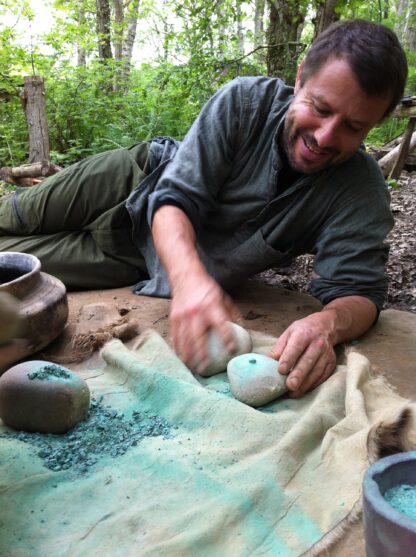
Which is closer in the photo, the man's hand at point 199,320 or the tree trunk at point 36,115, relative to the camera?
the man's hand at point 199,320

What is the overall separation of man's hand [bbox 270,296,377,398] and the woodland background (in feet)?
10.4

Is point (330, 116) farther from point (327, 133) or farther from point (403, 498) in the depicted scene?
point (403, 498)

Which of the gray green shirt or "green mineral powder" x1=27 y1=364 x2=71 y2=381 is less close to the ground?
the gray green shirt

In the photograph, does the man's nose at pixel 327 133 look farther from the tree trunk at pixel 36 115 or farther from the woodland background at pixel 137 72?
the tree trunk at pixel 36 115

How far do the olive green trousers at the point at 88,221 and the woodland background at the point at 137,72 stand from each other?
2.46 metres

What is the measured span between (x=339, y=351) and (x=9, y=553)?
160 cm

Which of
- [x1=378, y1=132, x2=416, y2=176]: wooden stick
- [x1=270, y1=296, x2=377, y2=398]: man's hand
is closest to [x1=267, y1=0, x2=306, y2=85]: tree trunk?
[x1=378, y1=132, x2=416, y2=176]: wooden stick

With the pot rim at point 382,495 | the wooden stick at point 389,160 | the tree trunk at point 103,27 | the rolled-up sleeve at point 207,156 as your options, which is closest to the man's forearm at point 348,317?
the rolled-up sleeve at point 207,156

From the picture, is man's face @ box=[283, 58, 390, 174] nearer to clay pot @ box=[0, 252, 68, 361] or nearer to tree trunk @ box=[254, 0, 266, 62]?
clay pot @ box=[0, 252, 68, 361]

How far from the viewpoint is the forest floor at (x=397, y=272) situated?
3537 mm

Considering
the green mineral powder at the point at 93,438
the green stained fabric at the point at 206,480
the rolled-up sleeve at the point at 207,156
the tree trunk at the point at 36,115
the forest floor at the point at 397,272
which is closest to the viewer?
the green stained fabric at the point at 206,480

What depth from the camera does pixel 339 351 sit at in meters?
2.42

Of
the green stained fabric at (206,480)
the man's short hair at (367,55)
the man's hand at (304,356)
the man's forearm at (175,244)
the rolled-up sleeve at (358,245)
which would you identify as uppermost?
the man's short hair at (367,55)

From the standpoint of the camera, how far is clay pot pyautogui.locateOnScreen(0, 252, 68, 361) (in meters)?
2.36
